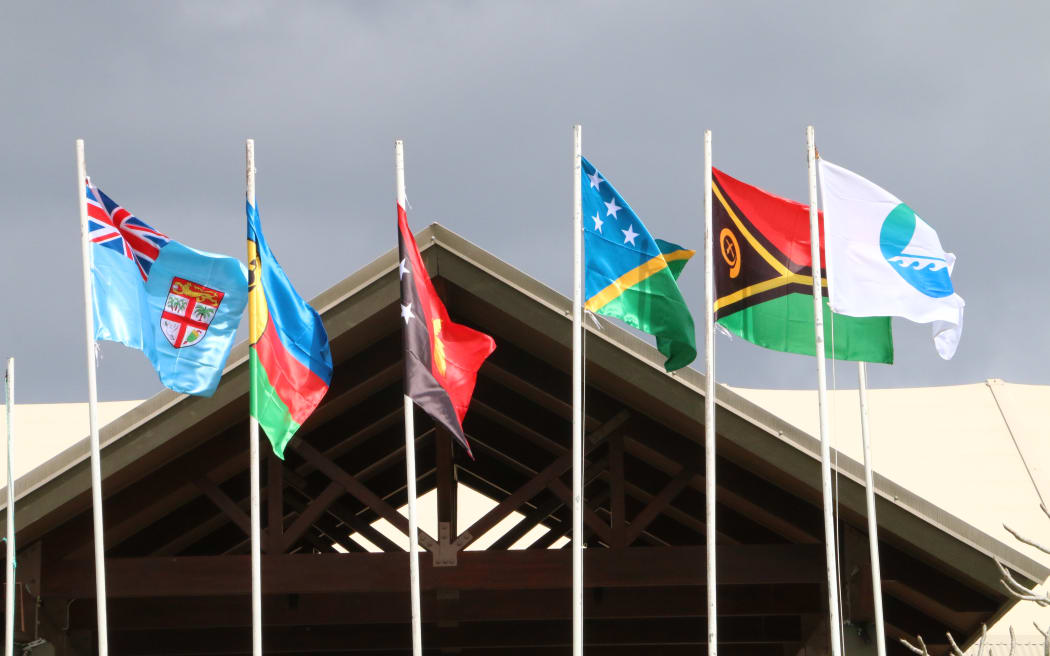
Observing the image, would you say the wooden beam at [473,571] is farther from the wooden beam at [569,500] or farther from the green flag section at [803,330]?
the green flag section at [803,330]

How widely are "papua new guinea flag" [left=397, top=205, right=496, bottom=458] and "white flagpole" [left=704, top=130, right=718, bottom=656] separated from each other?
1.46 metres

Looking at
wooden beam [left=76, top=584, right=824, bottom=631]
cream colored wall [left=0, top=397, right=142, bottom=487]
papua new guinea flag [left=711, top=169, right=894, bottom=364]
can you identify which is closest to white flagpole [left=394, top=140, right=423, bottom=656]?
papua new guinea flag [left=711, top=169, right=894, bottom=364]

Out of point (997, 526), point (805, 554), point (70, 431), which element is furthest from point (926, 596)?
point (70, 431)

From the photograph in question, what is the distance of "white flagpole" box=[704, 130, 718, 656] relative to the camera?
963 centimetres

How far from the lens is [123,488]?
11906 mm

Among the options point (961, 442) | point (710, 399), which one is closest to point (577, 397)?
point (710, 399)

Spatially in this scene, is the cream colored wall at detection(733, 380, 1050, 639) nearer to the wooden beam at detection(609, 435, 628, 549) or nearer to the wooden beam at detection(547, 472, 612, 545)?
the wooden beam at detection(547, 472, 612, 545)

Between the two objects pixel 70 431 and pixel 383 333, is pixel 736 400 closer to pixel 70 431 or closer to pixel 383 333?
pixel 383 333

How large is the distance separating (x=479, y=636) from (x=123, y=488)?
499 cm

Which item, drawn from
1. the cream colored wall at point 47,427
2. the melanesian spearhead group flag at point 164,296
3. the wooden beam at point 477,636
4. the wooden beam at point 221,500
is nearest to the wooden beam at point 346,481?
the wooden beam at point 221,500

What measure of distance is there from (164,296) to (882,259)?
4.81 m

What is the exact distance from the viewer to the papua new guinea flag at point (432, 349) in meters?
9.72

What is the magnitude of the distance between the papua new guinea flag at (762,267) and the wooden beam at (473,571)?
2354mm

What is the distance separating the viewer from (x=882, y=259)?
10.2m
